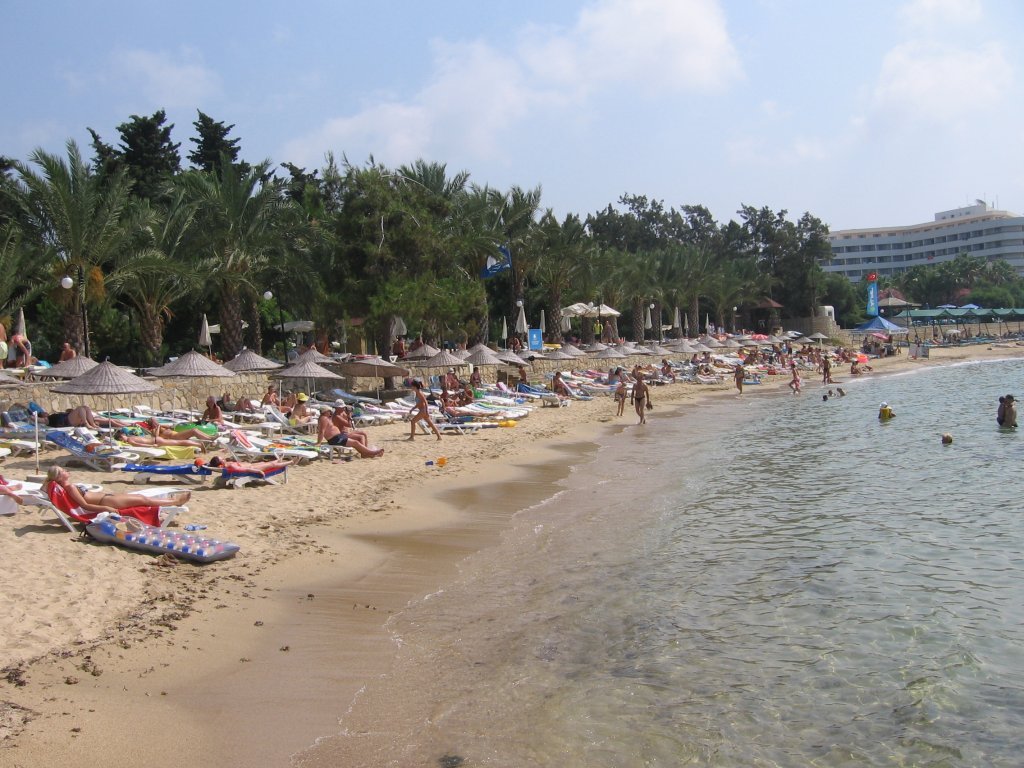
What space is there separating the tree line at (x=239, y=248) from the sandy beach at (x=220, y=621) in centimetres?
1004

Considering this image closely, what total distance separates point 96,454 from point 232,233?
12.6 m

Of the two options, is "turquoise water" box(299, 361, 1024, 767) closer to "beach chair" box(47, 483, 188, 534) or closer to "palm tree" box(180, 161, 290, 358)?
"beach chair" box(47, 483, 188, 534)

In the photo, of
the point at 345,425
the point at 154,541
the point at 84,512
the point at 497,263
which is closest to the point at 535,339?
the point at 497,263

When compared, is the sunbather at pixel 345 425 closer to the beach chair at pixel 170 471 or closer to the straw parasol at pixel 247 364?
the beach chair at pixel 170 471

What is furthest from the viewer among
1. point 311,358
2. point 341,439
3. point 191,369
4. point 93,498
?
point 311,358

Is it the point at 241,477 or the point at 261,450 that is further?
the point at 261,450

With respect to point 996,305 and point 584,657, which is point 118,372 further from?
point 996,305

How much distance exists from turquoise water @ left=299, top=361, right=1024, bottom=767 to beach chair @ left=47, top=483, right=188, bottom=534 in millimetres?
3002

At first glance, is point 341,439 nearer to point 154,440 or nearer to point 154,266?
point 154,440

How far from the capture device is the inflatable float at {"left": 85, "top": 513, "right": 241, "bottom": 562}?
7766 millimetres

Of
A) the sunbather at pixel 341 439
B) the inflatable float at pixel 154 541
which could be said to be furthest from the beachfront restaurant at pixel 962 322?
the inflatable float at pixel 154 541

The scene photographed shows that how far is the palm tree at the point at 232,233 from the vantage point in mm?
23078

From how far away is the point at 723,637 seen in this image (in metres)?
6.48

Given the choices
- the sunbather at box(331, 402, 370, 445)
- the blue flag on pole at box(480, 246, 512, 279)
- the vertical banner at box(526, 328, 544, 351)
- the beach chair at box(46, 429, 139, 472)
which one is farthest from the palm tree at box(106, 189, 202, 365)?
the vertical banner at box(526, 328, 544, 351)
